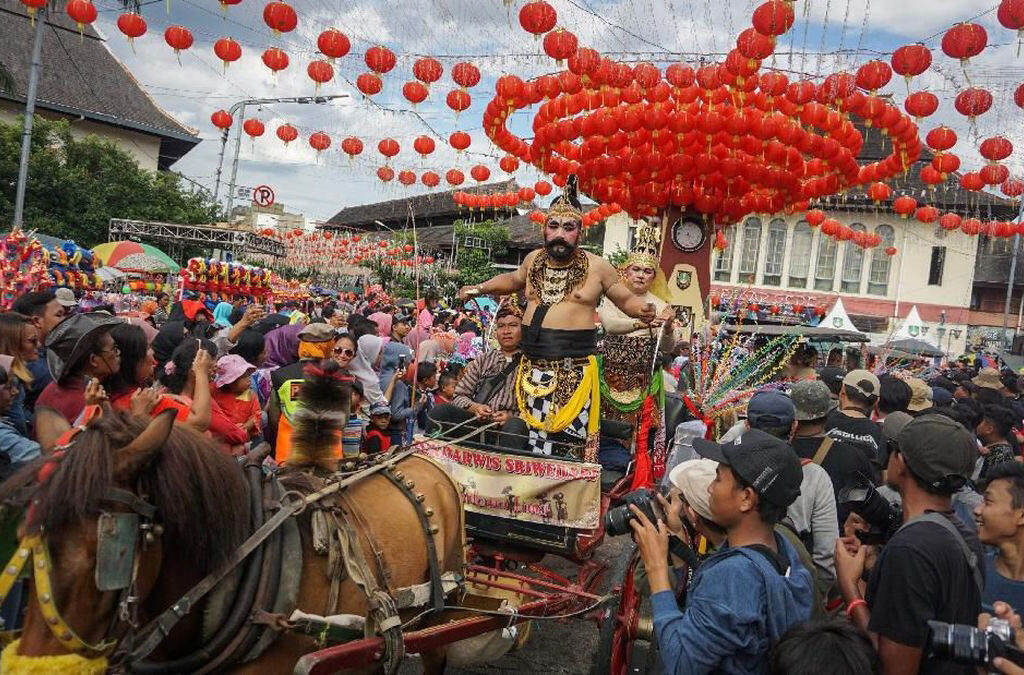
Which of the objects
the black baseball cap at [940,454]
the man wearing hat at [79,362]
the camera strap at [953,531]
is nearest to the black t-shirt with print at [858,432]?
the black baseball cap at [940,454]

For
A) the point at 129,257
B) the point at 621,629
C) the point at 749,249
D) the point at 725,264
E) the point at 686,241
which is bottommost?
the point at 621,629

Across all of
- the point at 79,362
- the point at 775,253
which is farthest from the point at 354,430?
the point at 775,253

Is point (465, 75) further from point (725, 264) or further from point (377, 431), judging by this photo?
point (725, 264)

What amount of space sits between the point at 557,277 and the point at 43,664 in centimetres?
371

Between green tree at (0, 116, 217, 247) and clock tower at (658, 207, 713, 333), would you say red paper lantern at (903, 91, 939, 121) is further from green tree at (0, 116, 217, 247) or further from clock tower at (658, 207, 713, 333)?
green tree at (0, 116, 217, 247)

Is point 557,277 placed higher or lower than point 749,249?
lower

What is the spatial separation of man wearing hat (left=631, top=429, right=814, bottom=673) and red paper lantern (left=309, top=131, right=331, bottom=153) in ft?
57.9

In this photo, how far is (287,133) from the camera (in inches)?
722

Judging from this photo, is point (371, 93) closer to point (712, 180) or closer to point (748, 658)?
point (712, 180)

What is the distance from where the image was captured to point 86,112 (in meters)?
33.1

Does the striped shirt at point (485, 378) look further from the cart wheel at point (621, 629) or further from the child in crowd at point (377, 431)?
the cart wheel at point (621, 629)

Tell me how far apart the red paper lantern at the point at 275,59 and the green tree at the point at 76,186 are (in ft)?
48.1

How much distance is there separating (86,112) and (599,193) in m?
25.5

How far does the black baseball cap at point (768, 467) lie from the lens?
2.42 meters
